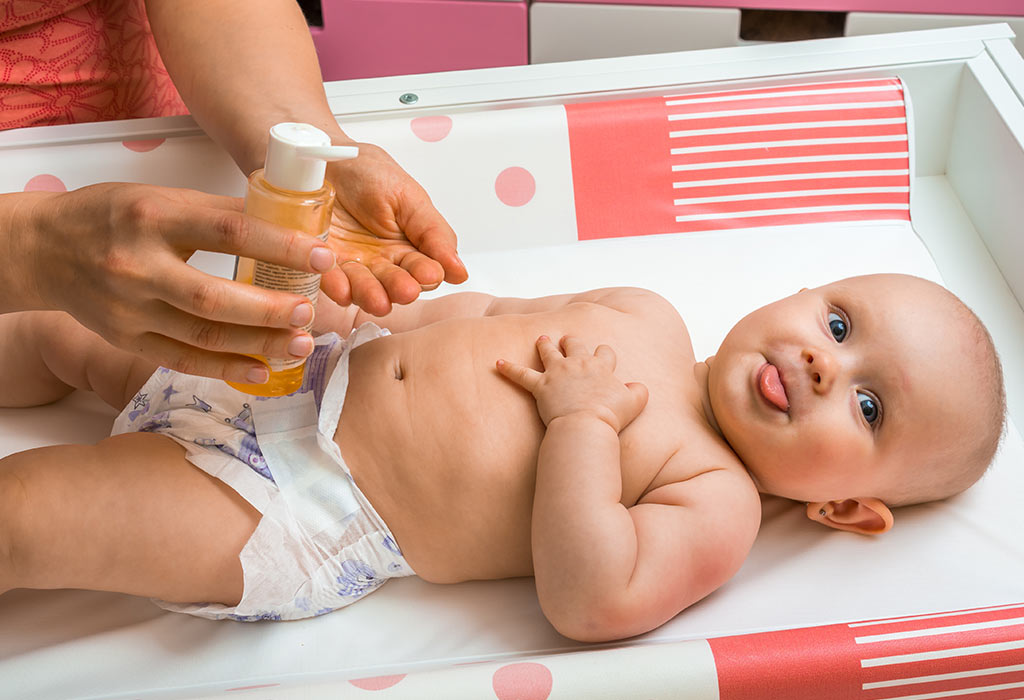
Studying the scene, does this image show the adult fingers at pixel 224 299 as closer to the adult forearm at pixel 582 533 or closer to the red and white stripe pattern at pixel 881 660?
the adult forearm at pixel 582 533

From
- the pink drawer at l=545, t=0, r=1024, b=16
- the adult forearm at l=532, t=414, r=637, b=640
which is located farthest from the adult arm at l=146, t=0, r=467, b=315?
the pink drawer at l=545, t=0, r=1024, b=16

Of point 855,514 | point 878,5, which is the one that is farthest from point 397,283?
point 878,5

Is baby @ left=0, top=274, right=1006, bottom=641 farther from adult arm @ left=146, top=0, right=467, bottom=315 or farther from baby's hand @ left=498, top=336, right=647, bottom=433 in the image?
adult arm @ left=146, top=0, right=467, bottom=315

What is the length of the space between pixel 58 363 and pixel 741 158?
953mm

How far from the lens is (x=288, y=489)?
3.26 feet

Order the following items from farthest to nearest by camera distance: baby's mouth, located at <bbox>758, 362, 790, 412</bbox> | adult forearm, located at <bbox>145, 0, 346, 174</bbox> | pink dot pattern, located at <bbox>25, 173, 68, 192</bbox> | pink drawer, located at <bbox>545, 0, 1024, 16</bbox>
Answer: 1. pink drawer, located at <bbox>545, 0, 1024, 16</bbox>
2. pink dot pattern, located at <bbox>25, 173, 68, 192</bbox>
3. adult forearm, located at <bbox>145, 0, 346, 174</bbox>
4. baby's mouth, located at <bbox>758, 362, 790, 412</bbox>

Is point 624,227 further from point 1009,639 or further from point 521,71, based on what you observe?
point 1009,639

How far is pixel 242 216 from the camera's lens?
0.72m

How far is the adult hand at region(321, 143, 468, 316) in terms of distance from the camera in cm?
93

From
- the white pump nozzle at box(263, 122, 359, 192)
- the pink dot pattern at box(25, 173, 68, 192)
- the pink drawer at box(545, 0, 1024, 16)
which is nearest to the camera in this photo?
the white pump nozzle at box(263, 122, 359, 192)

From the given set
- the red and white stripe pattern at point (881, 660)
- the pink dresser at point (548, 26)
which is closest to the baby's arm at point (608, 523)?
the red and white stripe pattern at point (881, 660)

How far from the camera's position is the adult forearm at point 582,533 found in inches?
35.6

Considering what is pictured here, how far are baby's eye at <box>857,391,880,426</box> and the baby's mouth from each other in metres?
0.08

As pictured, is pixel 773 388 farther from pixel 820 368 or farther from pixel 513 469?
pixel 513 469
